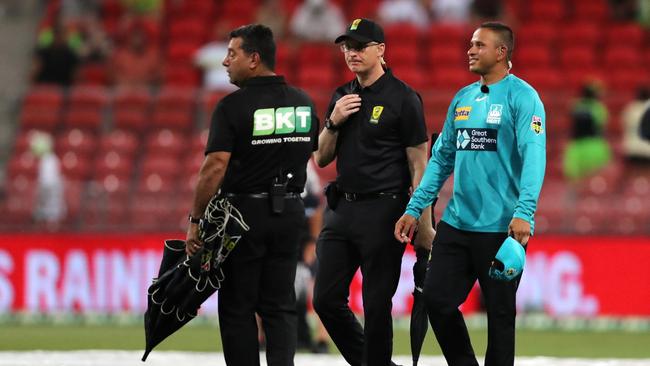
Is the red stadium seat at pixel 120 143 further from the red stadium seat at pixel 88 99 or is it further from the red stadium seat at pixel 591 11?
the red stadium seat at pixel 591 11

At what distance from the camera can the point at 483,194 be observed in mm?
8289

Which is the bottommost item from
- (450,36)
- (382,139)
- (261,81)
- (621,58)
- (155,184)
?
(155,184)

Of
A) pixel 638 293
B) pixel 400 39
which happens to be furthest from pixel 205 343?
pixel 400 39

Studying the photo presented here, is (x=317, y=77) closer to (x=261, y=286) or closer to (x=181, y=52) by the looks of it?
(x=181, y=52)

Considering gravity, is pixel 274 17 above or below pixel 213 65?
above

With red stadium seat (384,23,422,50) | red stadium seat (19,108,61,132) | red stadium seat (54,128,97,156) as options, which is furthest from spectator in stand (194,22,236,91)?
red stadium seat (384,23,422,50)

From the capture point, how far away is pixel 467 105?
8.36 meters

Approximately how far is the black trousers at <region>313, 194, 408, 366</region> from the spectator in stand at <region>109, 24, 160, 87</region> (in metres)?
12.0

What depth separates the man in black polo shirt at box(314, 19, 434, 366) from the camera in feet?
29.0

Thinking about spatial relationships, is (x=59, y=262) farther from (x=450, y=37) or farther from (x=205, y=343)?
(x=450, y=37)

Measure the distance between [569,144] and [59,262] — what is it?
612 centimetres

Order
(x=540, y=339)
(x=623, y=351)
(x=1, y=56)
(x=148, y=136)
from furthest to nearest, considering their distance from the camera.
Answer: (x=1, y=56), (x=148, y=136), (x=540, y=339), (x=623, y=351)

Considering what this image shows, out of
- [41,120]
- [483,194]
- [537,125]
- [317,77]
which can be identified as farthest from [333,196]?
[41,120]

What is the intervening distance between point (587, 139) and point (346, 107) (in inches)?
341
